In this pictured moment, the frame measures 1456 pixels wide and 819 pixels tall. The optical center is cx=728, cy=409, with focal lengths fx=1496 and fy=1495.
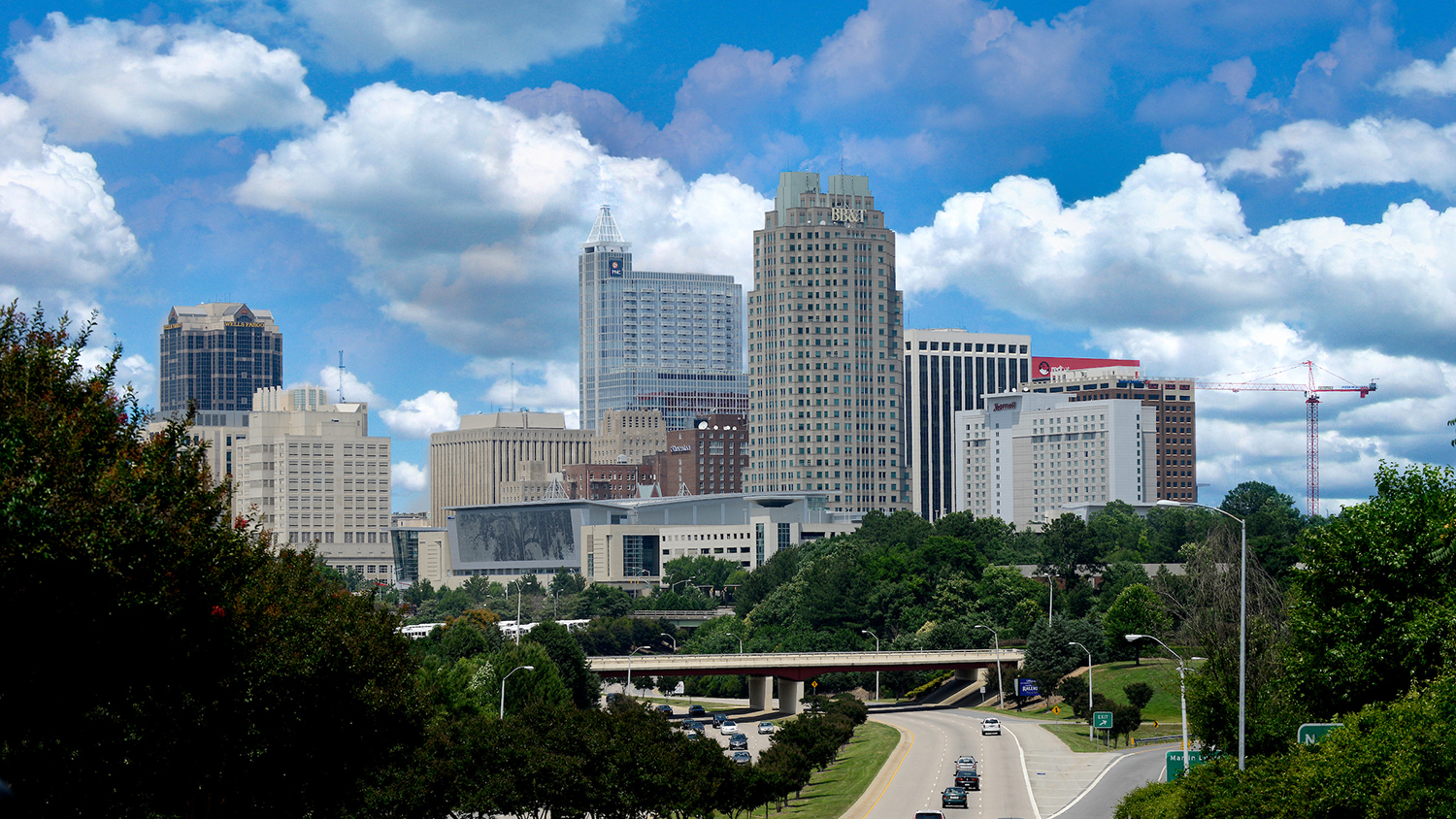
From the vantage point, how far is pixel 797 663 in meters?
146

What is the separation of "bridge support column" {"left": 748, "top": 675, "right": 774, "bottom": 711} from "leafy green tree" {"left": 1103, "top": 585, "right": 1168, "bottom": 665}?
39.2 meters

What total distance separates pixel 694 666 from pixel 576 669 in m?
15.2

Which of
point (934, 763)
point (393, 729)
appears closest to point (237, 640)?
point (393, 729)

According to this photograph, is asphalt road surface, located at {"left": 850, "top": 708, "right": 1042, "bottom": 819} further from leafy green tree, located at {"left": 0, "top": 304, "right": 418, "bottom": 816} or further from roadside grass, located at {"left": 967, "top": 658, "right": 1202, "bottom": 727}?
leafy green tree, located at {"left": 0, "top": 304, "right": 418, "bottom": 816}

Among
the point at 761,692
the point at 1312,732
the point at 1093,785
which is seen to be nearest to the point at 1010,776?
the point at 1093,785

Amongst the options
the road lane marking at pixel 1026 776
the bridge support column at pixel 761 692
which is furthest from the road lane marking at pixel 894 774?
the bridge support column at pixel 761 692

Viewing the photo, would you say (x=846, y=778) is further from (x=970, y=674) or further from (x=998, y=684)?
(x=970, y=674)

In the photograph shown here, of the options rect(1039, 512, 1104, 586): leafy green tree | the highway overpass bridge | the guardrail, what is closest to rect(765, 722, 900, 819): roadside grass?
the guardrail

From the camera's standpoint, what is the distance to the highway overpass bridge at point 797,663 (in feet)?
461

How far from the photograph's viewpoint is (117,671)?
113 ft

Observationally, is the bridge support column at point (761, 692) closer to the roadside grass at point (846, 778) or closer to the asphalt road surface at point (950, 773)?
the asphalt road surface at point (950, 773)

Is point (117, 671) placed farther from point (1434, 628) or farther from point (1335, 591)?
point (1335, 591)

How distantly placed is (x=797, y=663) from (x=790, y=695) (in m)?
13.3

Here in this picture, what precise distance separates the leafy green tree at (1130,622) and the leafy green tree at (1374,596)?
8167 centimetres
